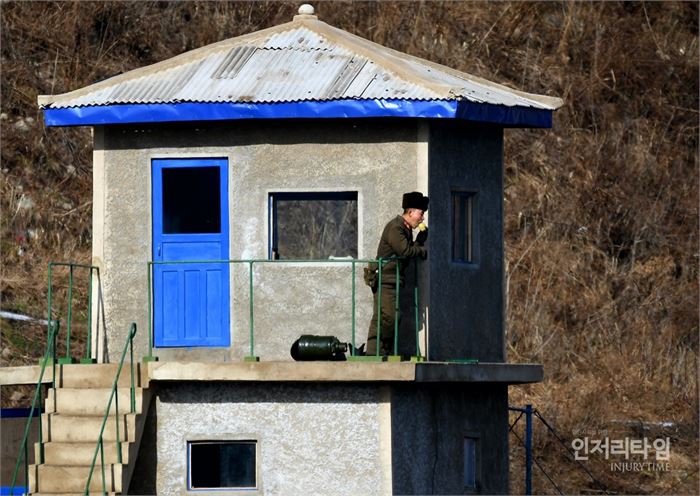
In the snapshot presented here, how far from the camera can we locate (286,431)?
729 inches

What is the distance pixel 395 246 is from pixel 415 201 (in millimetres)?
570

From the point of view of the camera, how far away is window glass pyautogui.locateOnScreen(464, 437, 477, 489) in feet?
66.4

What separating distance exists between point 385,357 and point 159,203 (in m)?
3.16

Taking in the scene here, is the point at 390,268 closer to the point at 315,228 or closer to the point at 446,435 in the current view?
the point at 446,435

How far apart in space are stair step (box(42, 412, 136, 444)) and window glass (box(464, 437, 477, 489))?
396 cm

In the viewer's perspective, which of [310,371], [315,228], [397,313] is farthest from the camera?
[315,228]

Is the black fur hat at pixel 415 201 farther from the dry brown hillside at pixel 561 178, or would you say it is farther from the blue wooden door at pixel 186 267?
the dry brown hillside at pixel 561 178

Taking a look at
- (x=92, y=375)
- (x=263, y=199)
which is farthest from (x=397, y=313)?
(x=92, y=375)

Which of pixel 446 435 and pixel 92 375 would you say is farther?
pixel 446 435

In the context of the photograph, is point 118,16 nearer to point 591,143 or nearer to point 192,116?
point 591,143

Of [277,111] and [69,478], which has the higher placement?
[277,111]

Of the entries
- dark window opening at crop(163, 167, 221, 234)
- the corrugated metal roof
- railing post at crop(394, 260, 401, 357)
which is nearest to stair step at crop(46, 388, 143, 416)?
dark window opening at crop(163, 167, 221, 234)

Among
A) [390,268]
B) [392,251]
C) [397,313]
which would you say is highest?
[392,251]

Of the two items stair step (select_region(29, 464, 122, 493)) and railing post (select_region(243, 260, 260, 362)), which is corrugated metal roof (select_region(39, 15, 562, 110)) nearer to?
railing post (select_region(243, 260, 260, 362))
